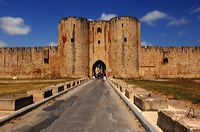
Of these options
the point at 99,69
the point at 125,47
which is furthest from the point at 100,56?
the point at 99,69

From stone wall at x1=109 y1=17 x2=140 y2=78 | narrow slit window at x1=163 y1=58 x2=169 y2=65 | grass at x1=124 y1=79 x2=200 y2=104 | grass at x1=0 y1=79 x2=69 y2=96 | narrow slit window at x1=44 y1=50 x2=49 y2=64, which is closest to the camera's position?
grass at x1=124 y1=79 x2=200 y2=104

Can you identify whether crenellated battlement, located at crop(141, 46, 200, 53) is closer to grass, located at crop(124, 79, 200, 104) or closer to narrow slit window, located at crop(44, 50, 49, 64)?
narrow slit window, located at crop(44, 50, 49, 64)

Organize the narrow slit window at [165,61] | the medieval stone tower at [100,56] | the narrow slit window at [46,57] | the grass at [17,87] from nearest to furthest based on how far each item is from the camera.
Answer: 1. the grass at [17,87]
2. the medieval stone tower at [100,56]
3. the narrow slit window at [165,61]
4. the narrow slit window at [46,57]

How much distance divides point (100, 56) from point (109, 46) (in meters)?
2.32

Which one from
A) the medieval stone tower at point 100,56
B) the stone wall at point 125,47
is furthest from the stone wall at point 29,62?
the stone wall at point 125,47

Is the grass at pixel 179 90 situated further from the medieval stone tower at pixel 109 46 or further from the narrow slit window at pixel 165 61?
the narrow slit window at pixel 165 61

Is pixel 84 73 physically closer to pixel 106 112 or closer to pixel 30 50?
pixel 30 50

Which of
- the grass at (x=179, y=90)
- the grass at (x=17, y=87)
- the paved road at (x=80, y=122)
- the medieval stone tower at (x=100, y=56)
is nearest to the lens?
the paved road at (x=80, y=122)

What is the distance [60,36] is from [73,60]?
511 cm

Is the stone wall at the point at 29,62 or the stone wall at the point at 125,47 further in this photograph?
the stone wall at the point at 29,62

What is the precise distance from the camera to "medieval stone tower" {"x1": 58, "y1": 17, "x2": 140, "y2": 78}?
149 ft

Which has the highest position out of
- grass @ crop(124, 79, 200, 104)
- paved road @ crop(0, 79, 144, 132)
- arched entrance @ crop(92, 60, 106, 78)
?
arched entrance @ crop(92, 60, 106, 78)

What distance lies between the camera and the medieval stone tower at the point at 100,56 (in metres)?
45.8

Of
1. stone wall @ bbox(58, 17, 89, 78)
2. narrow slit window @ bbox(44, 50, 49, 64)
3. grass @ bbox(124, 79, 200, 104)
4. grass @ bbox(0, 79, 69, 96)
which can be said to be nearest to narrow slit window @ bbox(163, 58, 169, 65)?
stone wall @ bbox(58, 17, 89, 78)
